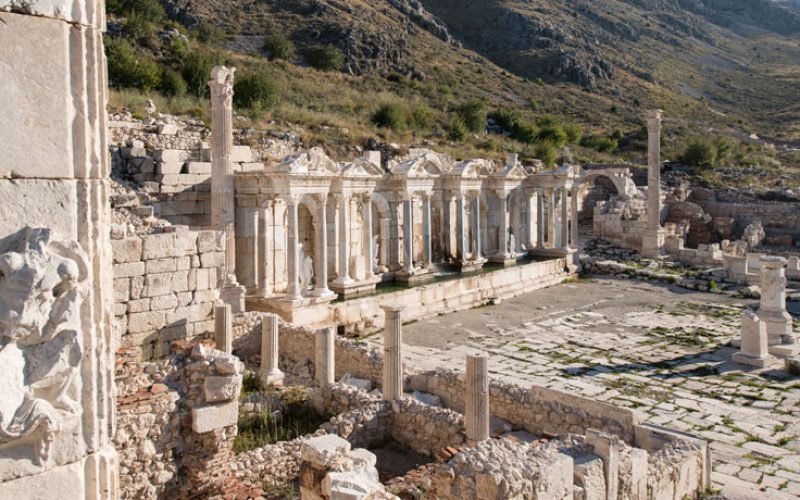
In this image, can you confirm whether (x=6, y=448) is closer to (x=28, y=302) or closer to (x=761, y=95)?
(x=28, y=302)

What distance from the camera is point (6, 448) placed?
2.78 m

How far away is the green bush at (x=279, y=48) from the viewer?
4450cm

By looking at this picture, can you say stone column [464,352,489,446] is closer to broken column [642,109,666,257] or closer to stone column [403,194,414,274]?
stone column [403,194,414,274]

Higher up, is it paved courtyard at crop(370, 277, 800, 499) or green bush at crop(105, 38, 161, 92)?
green bush at crop(105, 38, 161, 92)

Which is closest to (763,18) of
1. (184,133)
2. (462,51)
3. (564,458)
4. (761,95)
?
(761,95)

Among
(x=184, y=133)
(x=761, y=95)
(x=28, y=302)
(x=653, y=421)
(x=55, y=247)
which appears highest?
(x=761, y=95)

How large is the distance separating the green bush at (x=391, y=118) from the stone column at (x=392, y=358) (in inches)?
870

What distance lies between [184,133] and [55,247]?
1737cm

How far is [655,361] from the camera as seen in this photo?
14781mm

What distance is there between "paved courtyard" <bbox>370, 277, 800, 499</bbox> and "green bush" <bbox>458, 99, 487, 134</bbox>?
1994 cm

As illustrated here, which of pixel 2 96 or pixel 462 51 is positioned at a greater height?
pixel 462 51

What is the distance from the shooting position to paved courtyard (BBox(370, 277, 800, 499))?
10.2m

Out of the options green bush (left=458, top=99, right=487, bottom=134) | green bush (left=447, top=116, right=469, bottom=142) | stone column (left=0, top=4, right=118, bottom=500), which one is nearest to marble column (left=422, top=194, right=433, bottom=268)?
green bush (left=447, top=116, right=469, bottom=142)

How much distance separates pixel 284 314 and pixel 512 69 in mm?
58628
